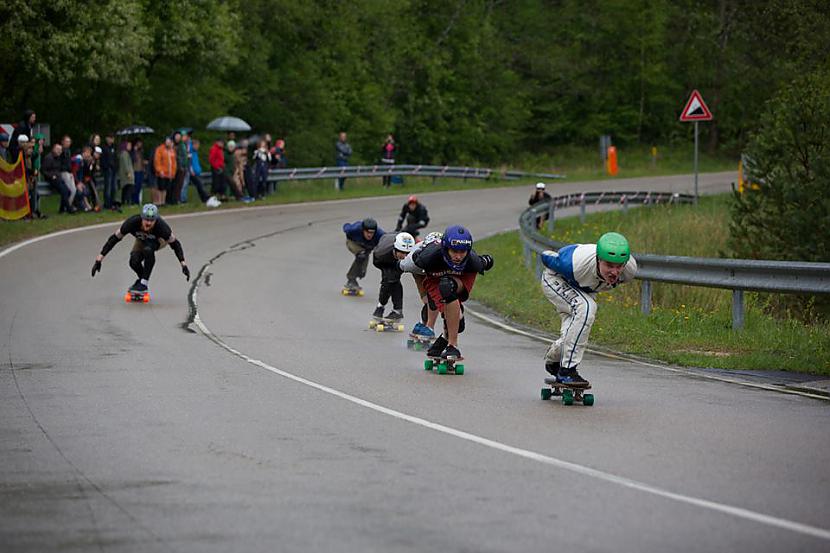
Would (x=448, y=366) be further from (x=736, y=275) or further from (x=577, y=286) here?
(x=736, y=275)

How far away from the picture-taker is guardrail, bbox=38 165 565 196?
40.6m

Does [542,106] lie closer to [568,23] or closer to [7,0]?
[568,23]

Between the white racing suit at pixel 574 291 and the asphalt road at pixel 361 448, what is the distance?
20.6 inches

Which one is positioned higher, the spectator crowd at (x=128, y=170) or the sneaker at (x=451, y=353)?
the spectator crowd at (x=128, y=170)

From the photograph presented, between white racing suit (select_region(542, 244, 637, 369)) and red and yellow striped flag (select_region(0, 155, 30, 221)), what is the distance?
19233 mm

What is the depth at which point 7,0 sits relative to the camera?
106ft

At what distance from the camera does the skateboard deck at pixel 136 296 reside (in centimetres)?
1953

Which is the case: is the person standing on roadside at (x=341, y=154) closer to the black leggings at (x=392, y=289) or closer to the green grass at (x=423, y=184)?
the green grass at (x=423, y=184)

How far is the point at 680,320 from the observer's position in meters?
17.1

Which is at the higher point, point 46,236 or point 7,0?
point 7,0

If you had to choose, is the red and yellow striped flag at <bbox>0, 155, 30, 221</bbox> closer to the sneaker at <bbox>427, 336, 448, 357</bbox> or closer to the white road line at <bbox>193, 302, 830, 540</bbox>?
the white road line at <bbox>193, 302, 830, 540</bbox>

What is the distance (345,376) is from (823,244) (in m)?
11.1

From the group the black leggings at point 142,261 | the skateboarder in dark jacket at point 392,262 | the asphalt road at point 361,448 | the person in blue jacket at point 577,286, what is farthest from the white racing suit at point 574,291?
the black leggings at point 142,261

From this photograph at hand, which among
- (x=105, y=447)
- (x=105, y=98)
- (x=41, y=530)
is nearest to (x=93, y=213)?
(x=105, y=98)
